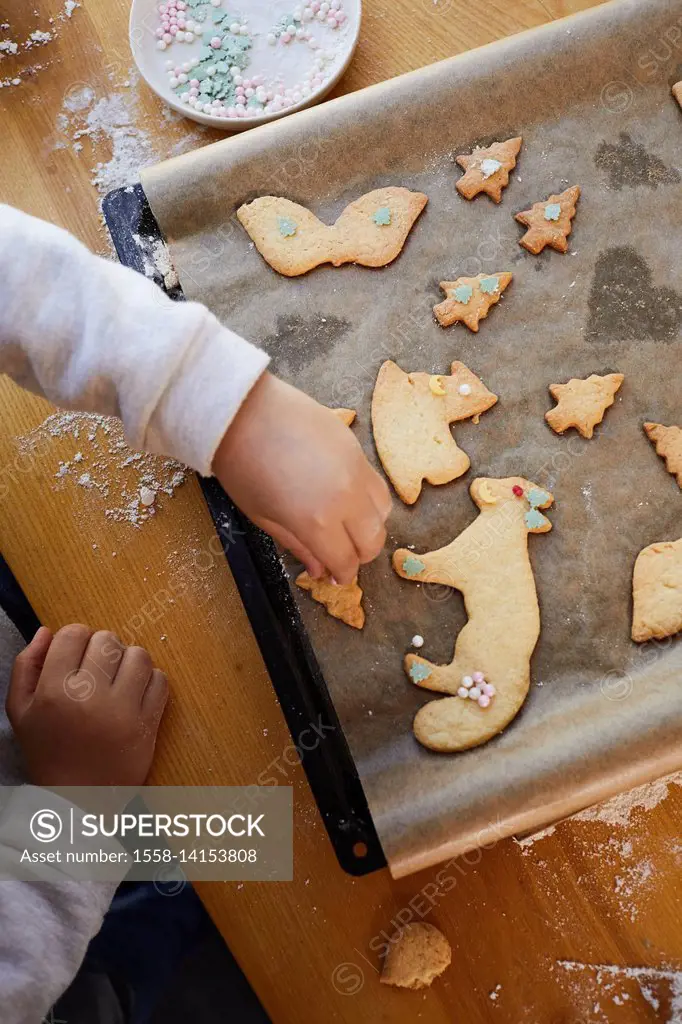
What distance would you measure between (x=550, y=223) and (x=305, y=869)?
0.76 meters

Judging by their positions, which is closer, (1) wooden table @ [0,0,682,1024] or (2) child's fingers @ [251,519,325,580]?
(2) child's fingers @ [251,519,325,580]

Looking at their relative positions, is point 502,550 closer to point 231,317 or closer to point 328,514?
point 328,514

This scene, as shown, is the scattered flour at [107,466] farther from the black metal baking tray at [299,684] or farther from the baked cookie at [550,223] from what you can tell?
the baked cookie at [550,223]

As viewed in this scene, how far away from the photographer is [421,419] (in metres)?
0.91

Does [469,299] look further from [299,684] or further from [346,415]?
[299,684]

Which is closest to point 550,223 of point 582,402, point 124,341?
point 582,402

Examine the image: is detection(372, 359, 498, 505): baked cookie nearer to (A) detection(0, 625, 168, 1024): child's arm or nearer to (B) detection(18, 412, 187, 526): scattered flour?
(B) detection(18, 412, 187, 526): scattered flour

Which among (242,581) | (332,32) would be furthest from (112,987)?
(332,32)

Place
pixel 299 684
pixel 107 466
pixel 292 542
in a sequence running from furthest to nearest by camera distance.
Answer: pixel 107 466
pixel 299 684
pixel 292 542

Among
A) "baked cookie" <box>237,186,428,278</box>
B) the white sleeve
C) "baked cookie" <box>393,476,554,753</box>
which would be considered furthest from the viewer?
"baked cookie" <box>237,186,428,278</box>

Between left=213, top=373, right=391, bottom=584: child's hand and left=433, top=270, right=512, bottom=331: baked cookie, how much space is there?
250 millimetres

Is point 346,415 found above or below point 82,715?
above

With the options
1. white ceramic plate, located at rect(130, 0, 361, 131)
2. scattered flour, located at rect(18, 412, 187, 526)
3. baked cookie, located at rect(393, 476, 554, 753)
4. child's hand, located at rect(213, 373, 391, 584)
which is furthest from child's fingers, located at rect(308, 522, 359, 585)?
white ceramic plate, located at rect(130, 0, 361, 131)

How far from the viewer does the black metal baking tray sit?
0.83 metres
